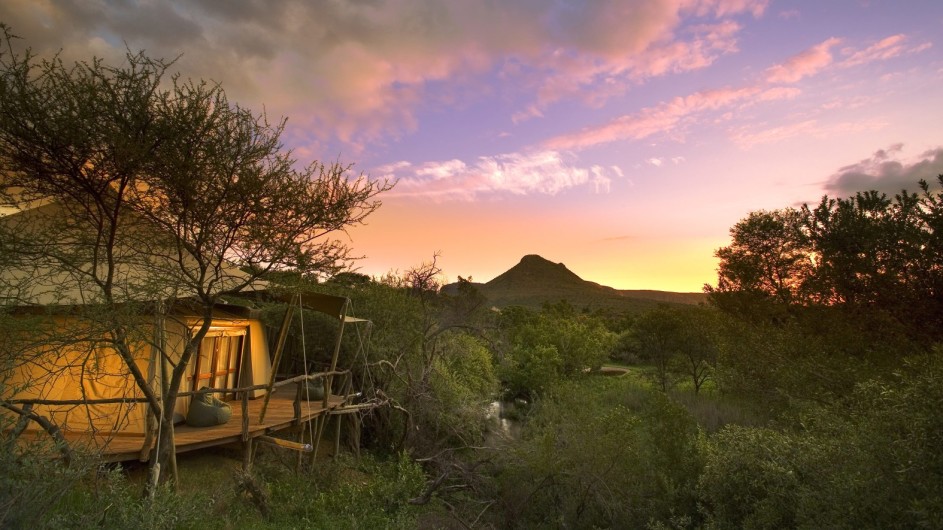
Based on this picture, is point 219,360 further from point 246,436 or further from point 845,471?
point 845,471

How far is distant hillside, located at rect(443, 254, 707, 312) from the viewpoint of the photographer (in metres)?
62.9

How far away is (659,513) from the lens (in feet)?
25.1

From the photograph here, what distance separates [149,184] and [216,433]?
5.33 m

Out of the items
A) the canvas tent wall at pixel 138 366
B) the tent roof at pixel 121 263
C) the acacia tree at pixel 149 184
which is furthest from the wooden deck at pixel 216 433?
the tent roof at pixel 121 263

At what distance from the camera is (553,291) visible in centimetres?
6944

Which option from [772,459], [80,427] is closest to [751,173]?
[772,459]

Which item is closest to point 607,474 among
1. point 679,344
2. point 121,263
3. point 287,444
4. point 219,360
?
point 287,444

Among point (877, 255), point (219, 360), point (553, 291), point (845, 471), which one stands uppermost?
point (553, 291)

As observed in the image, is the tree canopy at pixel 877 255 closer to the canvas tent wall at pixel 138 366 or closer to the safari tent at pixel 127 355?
the safari tent at pixel 127 355

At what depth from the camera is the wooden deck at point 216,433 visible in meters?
7.57

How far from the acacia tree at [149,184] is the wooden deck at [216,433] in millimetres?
904

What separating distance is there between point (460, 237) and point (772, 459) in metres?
22.3

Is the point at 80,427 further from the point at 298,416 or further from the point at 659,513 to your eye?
the point at 659,513

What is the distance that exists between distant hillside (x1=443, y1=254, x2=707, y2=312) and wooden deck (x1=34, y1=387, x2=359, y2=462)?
48.8 metres
